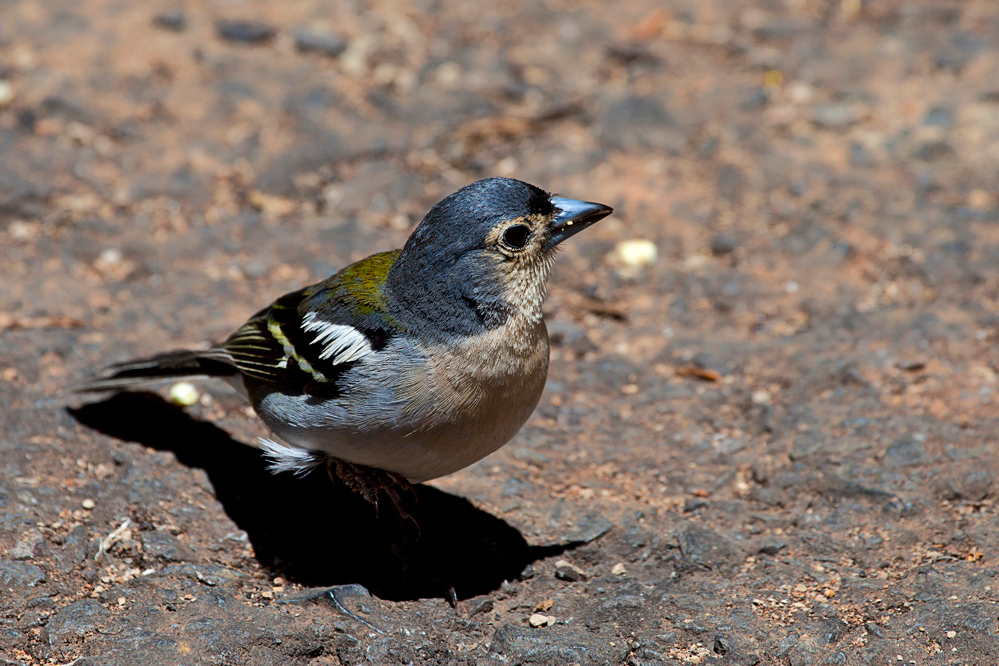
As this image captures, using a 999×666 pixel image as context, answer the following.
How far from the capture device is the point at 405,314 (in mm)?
4094

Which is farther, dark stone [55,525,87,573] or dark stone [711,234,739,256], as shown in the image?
dark stone [711,234,739,256]

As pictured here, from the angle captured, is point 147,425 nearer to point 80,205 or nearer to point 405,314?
point 405,314

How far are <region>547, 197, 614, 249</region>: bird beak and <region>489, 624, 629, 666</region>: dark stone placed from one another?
1556 millimetres

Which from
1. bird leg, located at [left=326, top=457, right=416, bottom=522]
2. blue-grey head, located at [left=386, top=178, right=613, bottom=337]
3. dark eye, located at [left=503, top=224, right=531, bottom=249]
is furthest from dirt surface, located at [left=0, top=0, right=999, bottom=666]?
dark eye, located at [left=503, top=224, right=531, bottom=249]

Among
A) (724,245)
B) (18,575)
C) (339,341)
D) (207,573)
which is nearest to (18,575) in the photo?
(18,575)

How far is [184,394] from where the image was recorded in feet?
16.8

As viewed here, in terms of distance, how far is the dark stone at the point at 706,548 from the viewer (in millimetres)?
4164

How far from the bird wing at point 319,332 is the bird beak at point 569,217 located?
2.51ft

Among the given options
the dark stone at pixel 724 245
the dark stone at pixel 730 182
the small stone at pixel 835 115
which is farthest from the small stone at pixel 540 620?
the small stone at pixel 835 115

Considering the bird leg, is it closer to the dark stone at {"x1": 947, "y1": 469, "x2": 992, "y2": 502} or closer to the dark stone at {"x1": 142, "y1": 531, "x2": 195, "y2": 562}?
the dark stone at {"x1": 142, "y1": 531, "x2": 195, "y2": 562}

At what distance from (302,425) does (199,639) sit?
36.8 inches

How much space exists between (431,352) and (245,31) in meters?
4.89

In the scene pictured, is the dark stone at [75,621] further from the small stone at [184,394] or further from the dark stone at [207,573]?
the small stone at [184,394]

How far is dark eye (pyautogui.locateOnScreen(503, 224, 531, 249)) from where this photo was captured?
403 centimetres
